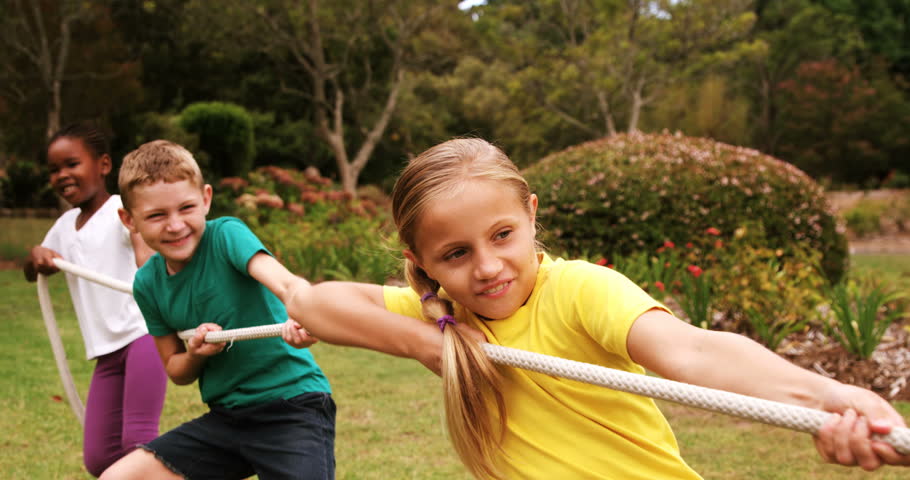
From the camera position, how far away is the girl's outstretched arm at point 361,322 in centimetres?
194

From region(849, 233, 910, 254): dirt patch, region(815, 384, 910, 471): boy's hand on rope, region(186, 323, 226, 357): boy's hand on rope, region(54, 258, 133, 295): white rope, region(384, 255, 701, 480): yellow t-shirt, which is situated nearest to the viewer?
region(815, 384, 910, 471): boy's hand on rope

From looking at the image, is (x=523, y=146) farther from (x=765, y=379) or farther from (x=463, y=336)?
(x=765, y=379)

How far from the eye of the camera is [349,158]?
28859mm

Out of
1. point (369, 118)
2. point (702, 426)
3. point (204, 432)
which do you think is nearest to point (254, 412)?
point (204, 432)

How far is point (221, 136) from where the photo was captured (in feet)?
47.6

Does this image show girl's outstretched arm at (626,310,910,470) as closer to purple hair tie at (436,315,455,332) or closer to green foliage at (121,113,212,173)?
purple hair tie at (436,315,455,332)

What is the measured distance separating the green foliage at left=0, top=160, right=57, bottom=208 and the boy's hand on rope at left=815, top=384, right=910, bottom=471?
19.1 metres

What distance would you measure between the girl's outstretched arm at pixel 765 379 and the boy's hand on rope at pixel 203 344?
1523 mm

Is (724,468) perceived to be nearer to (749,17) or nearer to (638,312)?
(638,312)

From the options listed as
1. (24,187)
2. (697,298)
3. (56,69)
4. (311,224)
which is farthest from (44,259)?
(24,187)

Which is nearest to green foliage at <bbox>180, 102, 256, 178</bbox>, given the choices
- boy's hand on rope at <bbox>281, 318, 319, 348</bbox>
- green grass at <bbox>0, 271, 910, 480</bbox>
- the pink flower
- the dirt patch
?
the pink flower

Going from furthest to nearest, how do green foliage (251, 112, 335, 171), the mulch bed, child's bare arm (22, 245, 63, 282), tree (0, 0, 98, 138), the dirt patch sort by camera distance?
green foliage (251, 112, 335, 171) → the dirt patch → tree (0, 0, 98, 138) → the mulch bed → child's bare arm (22, 245, 63, 282)

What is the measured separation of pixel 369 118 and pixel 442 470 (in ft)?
82.0

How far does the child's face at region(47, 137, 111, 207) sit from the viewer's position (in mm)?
3752
